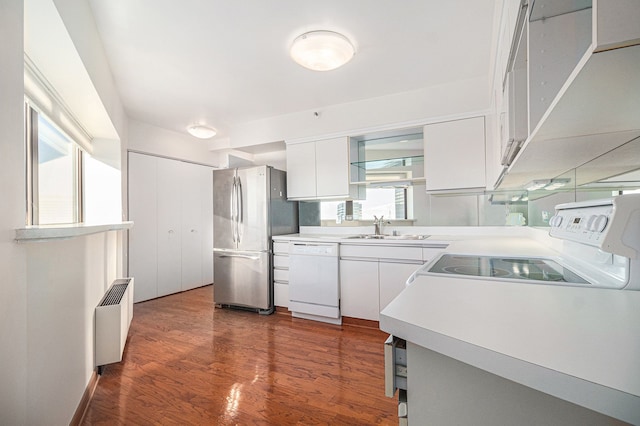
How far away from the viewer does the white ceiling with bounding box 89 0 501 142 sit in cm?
191

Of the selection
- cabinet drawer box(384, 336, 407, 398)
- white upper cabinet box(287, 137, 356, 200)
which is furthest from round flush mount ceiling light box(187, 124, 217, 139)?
cabinet drawer box(384, 336, 407, 398)

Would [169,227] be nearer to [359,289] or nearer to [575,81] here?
[359,289]

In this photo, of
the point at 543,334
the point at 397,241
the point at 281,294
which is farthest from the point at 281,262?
the point at 543,334

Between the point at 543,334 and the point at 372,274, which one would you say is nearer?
the point at 543,334

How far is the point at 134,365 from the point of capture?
231cm

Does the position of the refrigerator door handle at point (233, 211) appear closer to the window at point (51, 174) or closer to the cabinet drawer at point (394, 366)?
the window at point (51, 174)

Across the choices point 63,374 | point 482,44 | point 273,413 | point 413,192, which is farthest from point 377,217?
point 63,374

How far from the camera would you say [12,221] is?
3.20 feet

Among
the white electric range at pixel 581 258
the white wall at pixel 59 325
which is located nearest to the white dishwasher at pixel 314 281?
the white electric range at pixel 581 258

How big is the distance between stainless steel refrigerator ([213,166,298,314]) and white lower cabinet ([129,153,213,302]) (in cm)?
104

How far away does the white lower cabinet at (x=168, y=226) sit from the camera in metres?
4.05

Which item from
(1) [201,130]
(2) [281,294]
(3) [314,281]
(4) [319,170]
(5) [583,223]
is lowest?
(2) [281,294]

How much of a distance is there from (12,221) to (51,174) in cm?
125

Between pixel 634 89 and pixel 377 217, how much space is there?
3.05 meters
